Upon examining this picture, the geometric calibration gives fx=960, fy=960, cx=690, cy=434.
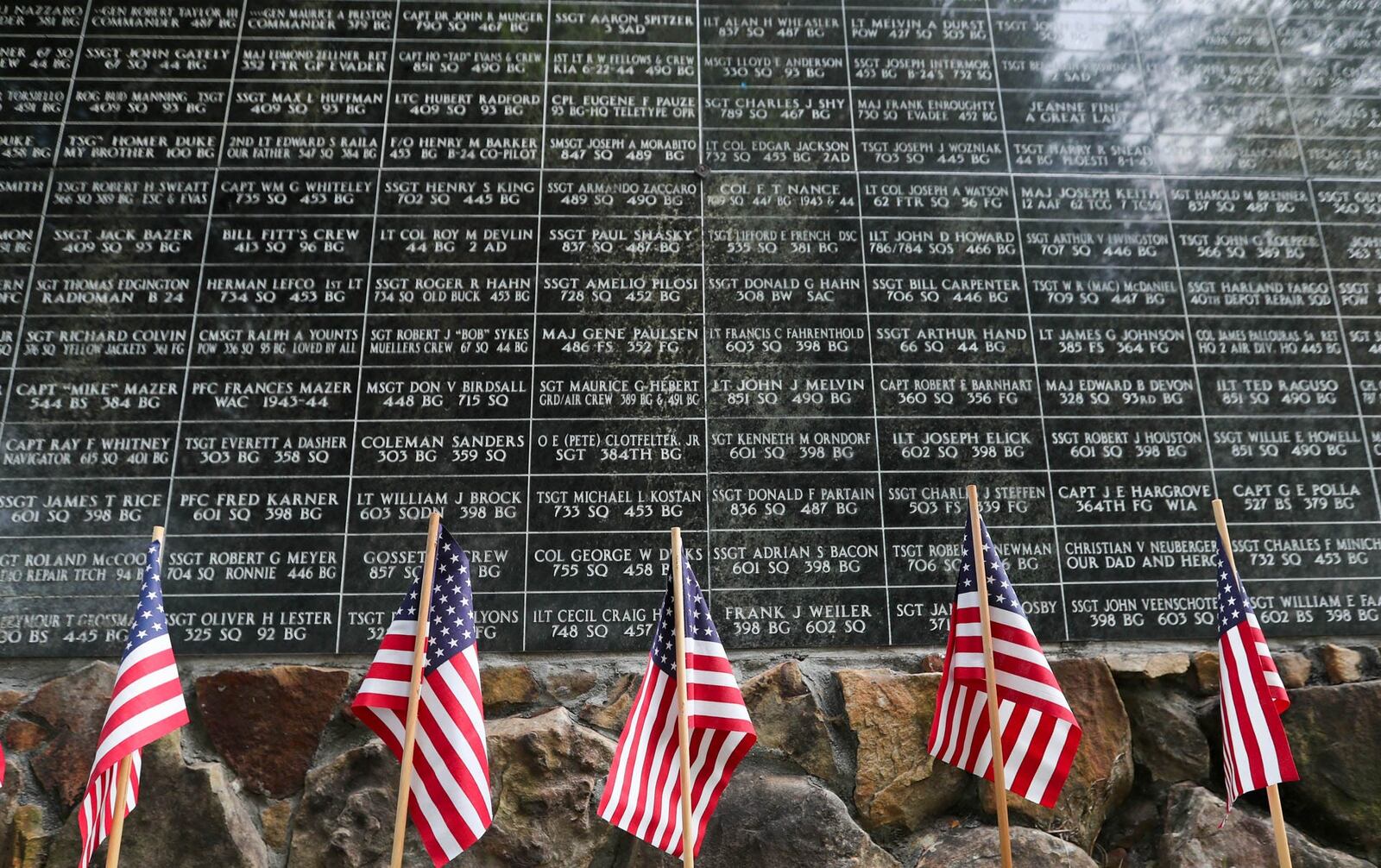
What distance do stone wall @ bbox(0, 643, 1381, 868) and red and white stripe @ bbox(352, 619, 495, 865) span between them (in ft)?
2.23

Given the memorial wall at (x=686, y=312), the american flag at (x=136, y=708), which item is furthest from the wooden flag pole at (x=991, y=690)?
the american flag at (x=136, y=708)

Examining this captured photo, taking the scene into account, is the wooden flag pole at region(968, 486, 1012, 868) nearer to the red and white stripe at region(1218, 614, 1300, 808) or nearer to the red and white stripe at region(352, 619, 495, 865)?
the red and white stripe at region(1218, 614, 1300, 808)

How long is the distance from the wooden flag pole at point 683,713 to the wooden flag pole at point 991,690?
1261 mm

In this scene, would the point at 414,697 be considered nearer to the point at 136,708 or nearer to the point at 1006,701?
the point at 136,708

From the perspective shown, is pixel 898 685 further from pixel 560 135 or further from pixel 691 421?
pixel 560 135

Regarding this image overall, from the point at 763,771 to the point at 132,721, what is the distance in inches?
109

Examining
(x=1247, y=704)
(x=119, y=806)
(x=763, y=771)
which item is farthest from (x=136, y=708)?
(x=1247, y=704)

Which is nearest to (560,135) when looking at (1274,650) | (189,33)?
(189,33)

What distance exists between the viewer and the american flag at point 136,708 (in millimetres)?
3793

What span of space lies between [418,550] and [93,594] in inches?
64.0

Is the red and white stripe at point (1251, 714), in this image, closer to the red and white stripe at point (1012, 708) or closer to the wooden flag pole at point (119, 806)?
the red and white stripe at point (1012, 708)

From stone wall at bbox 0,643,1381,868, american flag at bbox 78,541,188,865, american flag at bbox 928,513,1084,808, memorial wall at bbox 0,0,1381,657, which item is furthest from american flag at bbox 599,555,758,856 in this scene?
american flag at bbox 78,541,188,865

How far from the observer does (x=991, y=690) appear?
4008 mm

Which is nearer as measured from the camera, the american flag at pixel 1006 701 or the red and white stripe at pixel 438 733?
the red and white stripe at pixel 438 733
